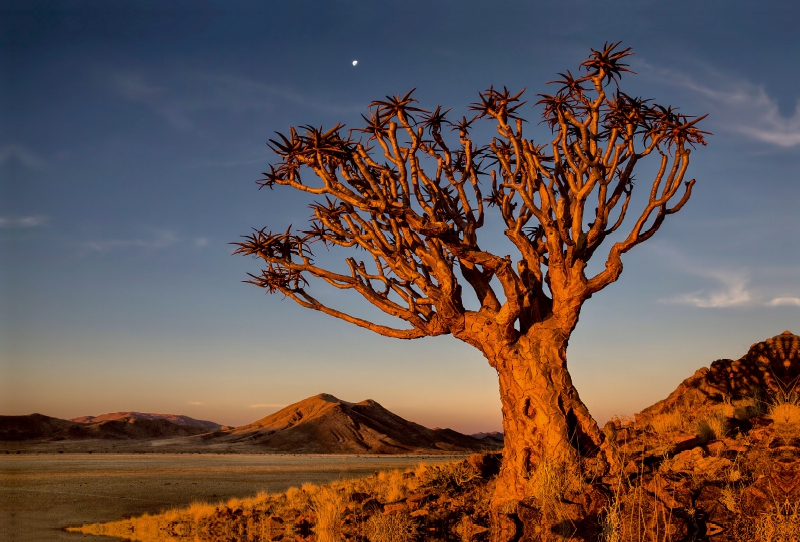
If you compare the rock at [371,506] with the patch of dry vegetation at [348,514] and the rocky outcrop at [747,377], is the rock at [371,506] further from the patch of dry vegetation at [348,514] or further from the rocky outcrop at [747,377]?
the rocky outcrop at [747,377]

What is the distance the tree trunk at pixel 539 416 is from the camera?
8789 millimetres

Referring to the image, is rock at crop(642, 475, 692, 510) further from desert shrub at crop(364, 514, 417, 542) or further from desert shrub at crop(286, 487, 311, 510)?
desert shrub at crop(286, 487, 311, 510)

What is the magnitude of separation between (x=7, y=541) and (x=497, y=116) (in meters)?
11.7

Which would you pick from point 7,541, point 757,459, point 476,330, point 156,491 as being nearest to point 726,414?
point 757,459

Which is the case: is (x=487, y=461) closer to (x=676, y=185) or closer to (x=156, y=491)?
(x=676, y=185)

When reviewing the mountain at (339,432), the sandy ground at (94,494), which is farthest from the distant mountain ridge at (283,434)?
the sandy ground at (94,494)

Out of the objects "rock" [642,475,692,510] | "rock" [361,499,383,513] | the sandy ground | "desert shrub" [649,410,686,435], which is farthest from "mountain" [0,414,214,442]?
"rock" [642,475,692,510]

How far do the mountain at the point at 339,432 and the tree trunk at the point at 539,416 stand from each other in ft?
201

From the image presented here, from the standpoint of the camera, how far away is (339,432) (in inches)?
2975

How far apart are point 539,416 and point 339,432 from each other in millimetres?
69190

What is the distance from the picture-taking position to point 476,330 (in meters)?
9.75

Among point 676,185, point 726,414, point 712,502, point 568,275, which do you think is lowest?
point 712,502

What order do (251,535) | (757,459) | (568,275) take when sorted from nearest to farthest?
(757,459) → (568,275) → (251,535)

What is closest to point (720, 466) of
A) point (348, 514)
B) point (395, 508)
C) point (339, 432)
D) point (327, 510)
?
point (395, 508)
